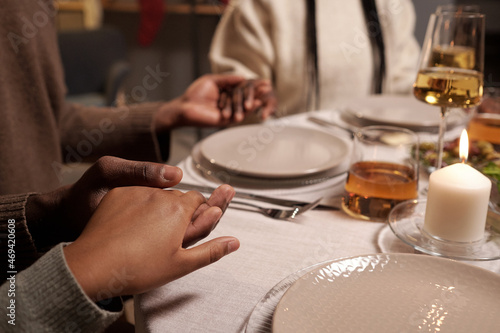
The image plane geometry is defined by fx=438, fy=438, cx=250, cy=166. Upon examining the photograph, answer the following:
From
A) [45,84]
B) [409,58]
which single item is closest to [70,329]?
[45,84]

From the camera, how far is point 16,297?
371 mm

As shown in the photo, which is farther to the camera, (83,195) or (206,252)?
(83,195)

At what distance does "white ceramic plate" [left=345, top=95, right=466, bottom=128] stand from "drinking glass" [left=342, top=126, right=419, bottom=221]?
33 centimetres

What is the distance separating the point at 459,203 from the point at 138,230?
0.37m

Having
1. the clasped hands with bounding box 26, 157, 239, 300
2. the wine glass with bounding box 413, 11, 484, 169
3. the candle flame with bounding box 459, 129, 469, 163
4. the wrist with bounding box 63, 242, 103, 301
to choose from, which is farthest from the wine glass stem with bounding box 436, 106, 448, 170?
the wrist with bounding box 63, 242, 103, 301

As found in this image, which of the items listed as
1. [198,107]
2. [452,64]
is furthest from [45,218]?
[452,64]

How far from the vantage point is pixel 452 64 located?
0.70 m

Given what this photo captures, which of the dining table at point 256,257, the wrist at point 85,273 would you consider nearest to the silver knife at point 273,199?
the dining table at point 256,257

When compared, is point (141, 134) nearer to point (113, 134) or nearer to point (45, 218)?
point (113, 134)

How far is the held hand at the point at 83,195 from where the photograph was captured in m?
0.49

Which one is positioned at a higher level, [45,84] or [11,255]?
[45,84]

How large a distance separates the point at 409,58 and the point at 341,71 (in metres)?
0.34

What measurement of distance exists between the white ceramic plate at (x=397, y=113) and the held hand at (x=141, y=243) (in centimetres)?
68

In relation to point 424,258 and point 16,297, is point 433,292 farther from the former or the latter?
point 16,297
